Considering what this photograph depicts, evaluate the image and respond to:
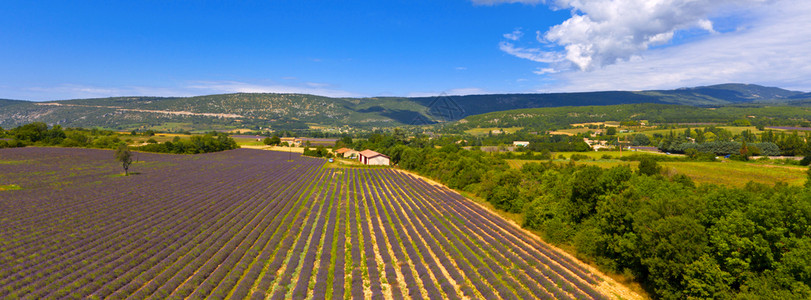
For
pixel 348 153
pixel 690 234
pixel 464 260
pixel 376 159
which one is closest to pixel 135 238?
pixel 464 260

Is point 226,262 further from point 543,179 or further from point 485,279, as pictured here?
point 543,179

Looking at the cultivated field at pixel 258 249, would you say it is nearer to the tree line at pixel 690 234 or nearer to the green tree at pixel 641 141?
the tree line at pixel 690 234

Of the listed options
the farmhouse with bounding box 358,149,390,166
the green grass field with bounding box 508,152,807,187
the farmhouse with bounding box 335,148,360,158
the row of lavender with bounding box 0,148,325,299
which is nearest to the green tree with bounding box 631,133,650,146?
the green grass field with bounding box 508,152,807,187

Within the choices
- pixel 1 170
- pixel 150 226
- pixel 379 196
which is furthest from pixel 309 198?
pixel 1 170

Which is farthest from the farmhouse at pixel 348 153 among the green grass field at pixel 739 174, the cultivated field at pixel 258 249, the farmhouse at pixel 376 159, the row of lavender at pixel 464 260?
the green grass field at pixel 739 174

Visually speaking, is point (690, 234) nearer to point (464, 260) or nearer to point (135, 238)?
point (464, 260)

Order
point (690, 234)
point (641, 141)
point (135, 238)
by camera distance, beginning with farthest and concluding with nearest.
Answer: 1. point (641, 141)
2. point (135, 238)
3. point (690, 234)

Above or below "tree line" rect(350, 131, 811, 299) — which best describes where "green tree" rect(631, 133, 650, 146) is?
below

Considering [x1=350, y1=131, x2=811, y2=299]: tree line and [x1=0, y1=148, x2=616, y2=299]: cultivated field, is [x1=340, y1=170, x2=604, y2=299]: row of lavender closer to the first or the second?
[x1=0, y1=148, x2=616, y2=299]: cultivated field
